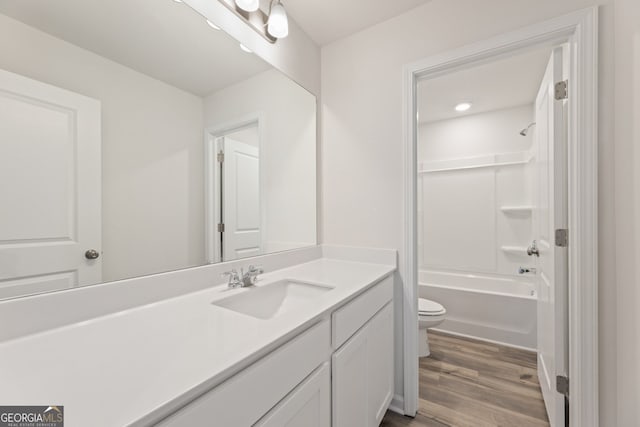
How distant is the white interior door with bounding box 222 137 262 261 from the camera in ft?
4.26

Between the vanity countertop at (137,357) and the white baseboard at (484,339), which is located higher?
the vanity countertop at (137,357)

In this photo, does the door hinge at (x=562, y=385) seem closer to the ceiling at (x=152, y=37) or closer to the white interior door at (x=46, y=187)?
the white interior door at (x=46, y=187)

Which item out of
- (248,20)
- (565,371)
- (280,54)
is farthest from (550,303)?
(248,20)

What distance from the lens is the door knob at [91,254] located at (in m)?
0.83

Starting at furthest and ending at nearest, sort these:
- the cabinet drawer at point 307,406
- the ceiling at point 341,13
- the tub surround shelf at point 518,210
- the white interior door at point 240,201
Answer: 1. the tub surround shelf at point 518,210
2. the ceiling at point 341,13
3. the white interior door at point 240,201
4. the cabinet drawer at point 307,406

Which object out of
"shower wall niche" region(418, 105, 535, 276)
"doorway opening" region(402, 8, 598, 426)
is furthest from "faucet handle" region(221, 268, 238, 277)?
"shower wall niche" region(418, 105, 535, 276)

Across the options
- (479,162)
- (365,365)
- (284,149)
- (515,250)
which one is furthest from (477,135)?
(365,365)

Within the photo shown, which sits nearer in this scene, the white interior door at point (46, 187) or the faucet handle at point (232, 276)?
the white interior door at point (46, 187)

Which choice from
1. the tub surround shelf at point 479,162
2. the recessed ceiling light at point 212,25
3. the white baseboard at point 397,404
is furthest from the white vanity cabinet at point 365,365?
the tub surround shelf at point 479,162

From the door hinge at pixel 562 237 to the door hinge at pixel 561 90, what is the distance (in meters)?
0.64

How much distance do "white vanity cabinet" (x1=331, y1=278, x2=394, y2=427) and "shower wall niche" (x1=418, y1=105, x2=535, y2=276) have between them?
6.51 ft

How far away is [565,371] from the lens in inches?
49.8

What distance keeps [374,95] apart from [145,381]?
5.63ft

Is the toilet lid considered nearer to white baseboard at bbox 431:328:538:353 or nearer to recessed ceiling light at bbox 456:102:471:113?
white baseboard at bbox 431:328:538:353
